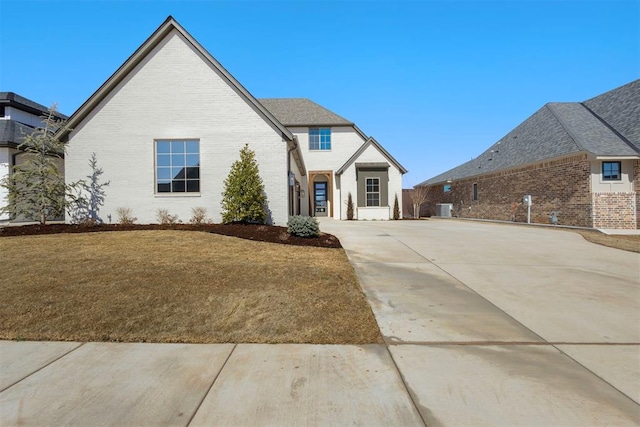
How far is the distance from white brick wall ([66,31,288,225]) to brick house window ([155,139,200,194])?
260 mm

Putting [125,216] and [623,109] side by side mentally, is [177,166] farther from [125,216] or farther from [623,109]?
[623,109]

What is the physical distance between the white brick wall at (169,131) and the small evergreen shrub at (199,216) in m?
0.19

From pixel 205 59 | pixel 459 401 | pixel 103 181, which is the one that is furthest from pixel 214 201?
pixel 459 401

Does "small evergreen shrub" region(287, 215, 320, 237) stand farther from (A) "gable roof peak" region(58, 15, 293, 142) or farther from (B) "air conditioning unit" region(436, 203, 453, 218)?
(B) "air conditioning unit" region(436, 203, 453, 218)

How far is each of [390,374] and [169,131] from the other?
13387mm

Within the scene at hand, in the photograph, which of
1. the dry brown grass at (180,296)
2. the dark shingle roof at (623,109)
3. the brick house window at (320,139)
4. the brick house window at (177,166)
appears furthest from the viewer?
the brick house window at (320,139)

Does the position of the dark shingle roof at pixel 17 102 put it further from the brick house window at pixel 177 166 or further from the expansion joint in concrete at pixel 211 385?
the expansion joint in concrete at pixel 211 385

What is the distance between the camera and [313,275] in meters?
6.64

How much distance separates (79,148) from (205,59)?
20.6ft

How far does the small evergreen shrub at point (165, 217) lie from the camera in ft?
44.2

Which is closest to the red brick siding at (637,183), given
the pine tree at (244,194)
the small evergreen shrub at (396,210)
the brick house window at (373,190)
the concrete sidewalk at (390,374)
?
the small evergreen shrub at (396,210)

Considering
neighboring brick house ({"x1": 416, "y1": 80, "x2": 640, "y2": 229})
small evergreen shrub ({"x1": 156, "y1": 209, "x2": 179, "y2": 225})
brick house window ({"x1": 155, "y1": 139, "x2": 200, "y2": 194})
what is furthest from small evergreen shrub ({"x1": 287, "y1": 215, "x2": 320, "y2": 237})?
neighboring brick house ({"x1": 416, "y1": 80, "x2": 640, "y2": 229})

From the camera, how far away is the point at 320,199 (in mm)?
29922

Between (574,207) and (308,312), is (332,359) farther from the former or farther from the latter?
(574,207)
